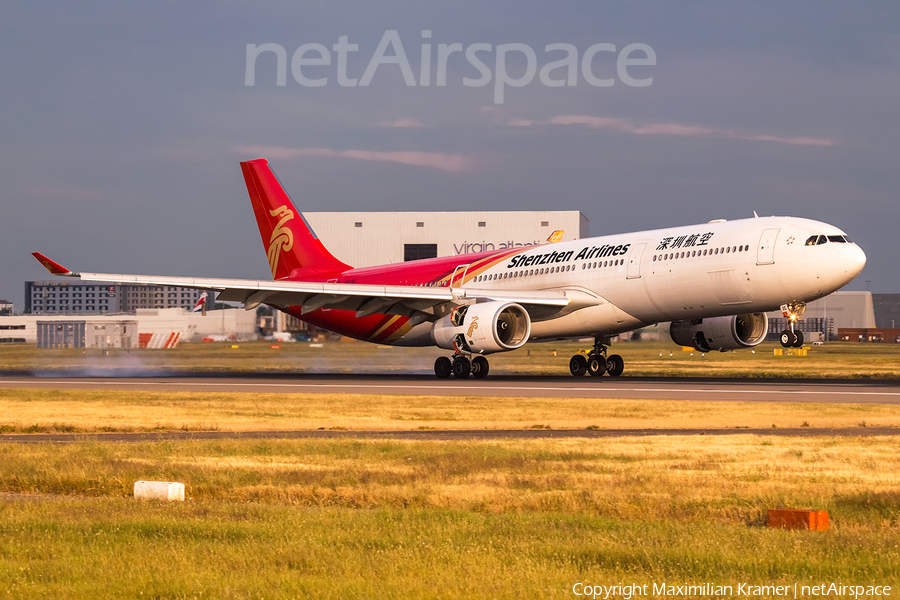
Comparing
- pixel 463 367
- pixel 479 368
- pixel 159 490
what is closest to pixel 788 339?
pixel 479 368

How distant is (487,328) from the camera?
35.5 m

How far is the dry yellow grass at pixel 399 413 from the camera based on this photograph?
20.6 metres

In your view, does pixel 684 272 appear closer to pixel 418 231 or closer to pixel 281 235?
pixel 281 235

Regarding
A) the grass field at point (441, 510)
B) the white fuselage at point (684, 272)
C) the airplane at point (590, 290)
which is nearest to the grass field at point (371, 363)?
the airplane at point (590, 290)

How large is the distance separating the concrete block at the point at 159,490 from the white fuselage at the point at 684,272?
80.5 feet

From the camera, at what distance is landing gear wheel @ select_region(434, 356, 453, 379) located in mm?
38688

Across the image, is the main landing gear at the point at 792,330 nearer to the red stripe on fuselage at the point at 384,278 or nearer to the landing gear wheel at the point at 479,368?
the landing gear wheel at the point at 479,368

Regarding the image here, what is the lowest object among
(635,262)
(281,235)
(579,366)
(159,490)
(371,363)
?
(159,490)

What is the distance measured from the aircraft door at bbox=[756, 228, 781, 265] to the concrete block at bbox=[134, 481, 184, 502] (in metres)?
24.5

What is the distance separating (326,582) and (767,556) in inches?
139

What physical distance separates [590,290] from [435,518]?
1084 inches

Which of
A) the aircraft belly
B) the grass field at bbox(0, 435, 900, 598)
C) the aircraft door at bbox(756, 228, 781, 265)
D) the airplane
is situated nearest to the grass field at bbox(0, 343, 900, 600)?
the grass field at bbox(0, 435, 900, 598)

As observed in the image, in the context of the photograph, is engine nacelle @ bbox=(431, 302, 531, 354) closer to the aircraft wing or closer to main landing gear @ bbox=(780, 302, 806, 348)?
the aircraft wing

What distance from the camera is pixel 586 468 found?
542 inches
